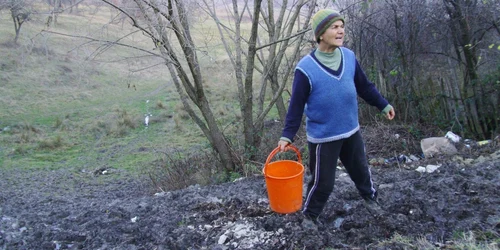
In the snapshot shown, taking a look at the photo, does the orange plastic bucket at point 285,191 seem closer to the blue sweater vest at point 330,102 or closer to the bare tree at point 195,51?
the blue sweater vest at point 330,102

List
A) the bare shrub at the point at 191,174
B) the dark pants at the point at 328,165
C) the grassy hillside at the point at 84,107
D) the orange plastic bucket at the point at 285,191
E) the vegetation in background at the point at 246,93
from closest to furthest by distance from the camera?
the dark pants at the point at 328,165
the orange plastic bucket at the point at 285,191
the vegetation in background at the point at 246,93
the bare shrub at the point at 191,174
the grassy hillside at the point at 84,107

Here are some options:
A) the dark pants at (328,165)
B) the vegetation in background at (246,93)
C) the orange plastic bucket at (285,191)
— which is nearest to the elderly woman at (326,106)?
the dark pants at (328,165)

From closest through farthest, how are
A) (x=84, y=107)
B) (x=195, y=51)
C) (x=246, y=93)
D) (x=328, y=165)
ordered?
(x=328, y=165)
(x=195, y=51)
(x=246, y=93)
(x=84, y=107)

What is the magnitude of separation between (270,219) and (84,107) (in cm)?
1439

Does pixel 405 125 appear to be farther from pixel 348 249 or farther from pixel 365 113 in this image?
pixel 348 249

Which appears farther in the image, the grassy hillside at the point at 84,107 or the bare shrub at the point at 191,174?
the grassy hillside at the point at 84,107

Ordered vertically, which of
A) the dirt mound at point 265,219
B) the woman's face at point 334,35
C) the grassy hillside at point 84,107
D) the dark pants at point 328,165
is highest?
the woman's face at point 334,35

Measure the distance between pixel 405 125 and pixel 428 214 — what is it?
4511 mm

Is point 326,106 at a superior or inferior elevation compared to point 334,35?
inferior

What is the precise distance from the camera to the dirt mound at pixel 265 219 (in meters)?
3.33

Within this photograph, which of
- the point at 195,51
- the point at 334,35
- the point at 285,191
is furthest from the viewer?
the point at 195,51

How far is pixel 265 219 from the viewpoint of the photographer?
3.81 metres

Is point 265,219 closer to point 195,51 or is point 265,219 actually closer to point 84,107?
point 195,51

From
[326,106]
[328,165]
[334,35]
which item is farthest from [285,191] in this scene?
[334,35]
